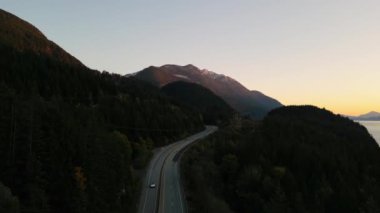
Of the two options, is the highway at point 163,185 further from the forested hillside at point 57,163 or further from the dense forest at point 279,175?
the forested hillside at point 57,163

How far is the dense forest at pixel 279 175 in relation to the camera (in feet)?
242

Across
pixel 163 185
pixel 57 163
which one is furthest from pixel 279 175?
pixel 57 163

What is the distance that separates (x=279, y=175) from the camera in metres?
87.3

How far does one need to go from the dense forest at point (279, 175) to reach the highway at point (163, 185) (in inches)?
72.7

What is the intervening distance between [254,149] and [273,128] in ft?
119

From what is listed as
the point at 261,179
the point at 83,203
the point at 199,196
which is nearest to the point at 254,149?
the point at 261,179

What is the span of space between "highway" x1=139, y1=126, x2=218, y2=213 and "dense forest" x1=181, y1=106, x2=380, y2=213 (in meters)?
1.85

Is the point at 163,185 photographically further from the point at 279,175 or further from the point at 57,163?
the point at 279,175

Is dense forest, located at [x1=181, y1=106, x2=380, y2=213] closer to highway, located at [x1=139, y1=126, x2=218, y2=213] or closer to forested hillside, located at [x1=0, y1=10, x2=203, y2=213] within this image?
highway, located at [x1=139, y1=126, x2=218, y2=213]

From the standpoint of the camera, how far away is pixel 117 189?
53062 mm

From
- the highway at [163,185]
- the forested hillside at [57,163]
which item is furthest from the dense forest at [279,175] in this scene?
the forested hillside at [57,163]

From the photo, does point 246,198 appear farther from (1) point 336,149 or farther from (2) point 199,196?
(1) point 336,149

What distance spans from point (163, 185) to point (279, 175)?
1280 inches

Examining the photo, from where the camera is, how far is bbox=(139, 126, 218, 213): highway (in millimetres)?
52906
